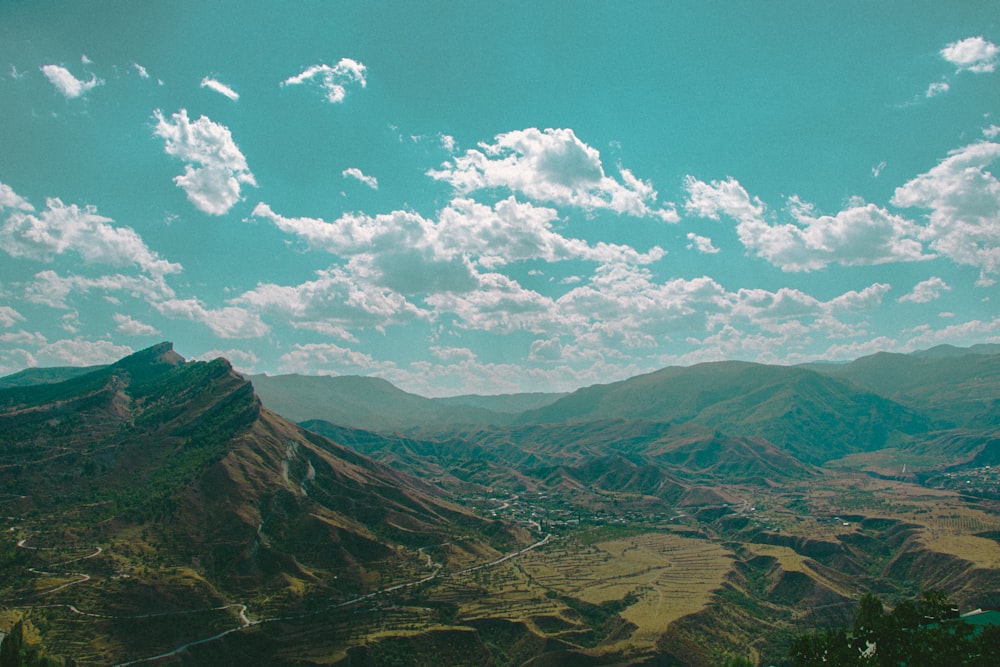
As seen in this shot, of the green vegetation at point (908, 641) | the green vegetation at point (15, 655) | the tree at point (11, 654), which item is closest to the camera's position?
the green vegetation at point (908, 641)

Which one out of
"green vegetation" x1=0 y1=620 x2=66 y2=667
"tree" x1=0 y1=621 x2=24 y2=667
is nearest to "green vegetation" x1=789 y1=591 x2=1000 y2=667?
"tree" x1=0 y1=621 x2=24 y2=667

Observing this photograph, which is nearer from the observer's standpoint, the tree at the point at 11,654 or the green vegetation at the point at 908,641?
the green vegetation at the point at 908,641

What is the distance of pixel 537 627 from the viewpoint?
190m

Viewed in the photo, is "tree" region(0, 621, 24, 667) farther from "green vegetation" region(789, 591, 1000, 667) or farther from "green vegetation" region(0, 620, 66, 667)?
"green vegetation" region(789, 591, 1000, 667)

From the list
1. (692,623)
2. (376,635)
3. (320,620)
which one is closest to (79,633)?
(320,620)

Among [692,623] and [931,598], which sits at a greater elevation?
[931,598]

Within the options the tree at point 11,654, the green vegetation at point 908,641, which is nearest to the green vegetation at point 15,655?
the tree at point 11,654

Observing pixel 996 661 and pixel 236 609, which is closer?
pixel 996 661

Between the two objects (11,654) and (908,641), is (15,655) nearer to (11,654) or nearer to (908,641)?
(11,654)

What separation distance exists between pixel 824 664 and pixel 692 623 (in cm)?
14101

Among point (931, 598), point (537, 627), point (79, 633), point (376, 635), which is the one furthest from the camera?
point (537, 627)

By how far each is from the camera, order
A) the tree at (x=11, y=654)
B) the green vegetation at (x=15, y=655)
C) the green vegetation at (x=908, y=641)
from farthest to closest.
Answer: the green vegetation at (x=15, y=655), the tree at (x=11, y=654), the green vegetation at (x=908, y=641)

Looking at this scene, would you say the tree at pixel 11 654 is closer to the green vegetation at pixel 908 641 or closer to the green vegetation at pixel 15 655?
the green vegetation at pixel 15 655

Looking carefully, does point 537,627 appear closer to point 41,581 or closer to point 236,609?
point 236,609
